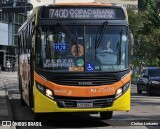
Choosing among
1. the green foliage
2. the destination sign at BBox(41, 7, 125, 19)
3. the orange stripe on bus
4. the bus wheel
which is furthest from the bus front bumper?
the green foliage

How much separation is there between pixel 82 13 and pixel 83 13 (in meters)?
0.03

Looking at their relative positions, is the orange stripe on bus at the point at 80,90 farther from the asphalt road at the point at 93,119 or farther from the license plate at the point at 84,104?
the asphalt road at the point at 93,119

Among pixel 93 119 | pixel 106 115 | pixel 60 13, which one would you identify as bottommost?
pixel 93 119

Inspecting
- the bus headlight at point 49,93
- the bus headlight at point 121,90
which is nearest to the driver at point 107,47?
the bus headlight at point 121,90

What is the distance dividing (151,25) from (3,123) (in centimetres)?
Answer: 4245

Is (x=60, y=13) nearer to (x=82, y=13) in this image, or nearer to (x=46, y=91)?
(x=82, y=13)

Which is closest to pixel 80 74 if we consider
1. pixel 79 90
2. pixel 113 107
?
pixel 79 90

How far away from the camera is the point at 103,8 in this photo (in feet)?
Result: 44.0

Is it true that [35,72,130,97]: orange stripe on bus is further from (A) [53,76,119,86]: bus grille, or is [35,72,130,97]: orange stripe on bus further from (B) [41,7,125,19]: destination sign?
(B) [41,7,125,19]: destination sign

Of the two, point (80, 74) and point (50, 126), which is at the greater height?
point (80, 74)

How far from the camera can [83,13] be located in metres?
13.3

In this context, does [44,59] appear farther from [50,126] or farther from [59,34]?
[50,126]

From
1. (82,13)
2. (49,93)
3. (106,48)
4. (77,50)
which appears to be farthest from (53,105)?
(82,13)

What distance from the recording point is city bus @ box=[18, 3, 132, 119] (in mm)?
12680
